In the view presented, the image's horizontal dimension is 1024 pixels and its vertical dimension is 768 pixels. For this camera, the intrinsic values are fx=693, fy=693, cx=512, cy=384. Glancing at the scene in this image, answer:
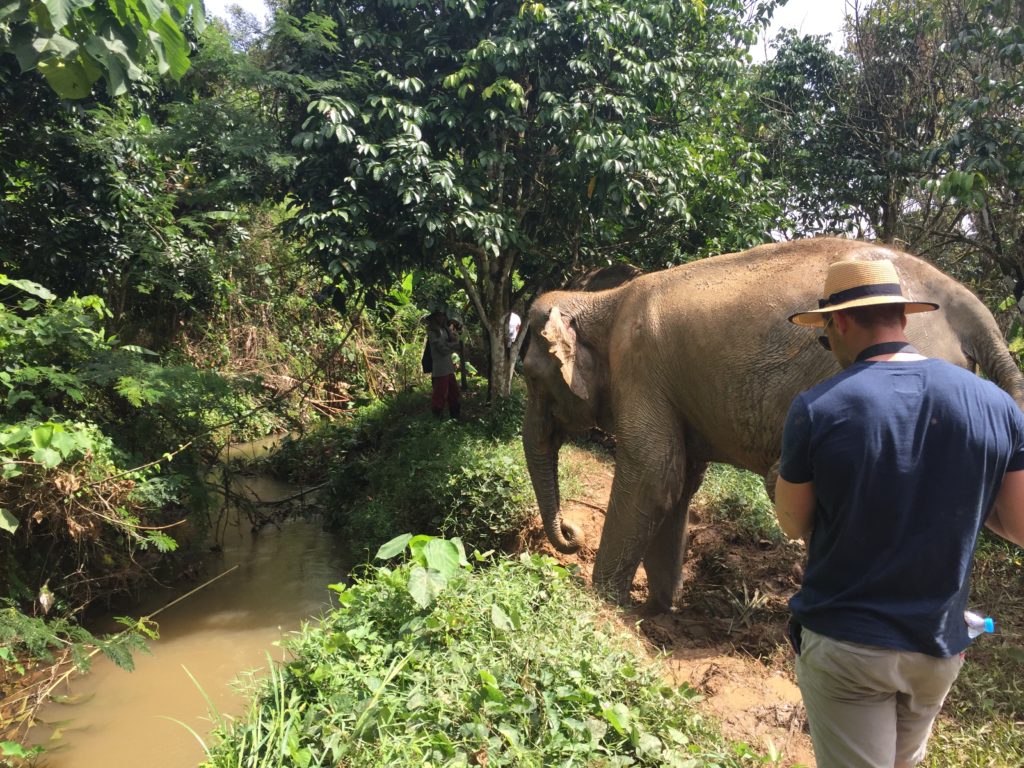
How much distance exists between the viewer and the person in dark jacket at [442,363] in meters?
9.13

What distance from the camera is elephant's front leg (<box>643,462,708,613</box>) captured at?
4.91 m

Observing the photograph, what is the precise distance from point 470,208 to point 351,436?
4.40 meters

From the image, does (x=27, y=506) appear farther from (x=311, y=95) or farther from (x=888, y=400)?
(x=888, y=400)

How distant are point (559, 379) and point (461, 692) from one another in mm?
2480

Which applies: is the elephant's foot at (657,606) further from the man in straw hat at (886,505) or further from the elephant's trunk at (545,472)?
the man in straw hat at (886,505)

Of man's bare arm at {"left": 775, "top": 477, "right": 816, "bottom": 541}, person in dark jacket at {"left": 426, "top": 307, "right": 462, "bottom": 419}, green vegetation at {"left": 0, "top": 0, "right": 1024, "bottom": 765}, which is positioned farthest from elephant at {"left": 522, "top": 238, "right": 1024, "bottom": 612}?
person in dark jacket at {"left": 426, "top": 307, "right": 462, "bottom": 419}

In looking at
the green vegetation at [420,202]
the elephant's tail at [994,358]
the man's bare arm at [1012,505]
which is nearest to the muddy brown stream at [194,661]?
the green vegetation at [420,202]

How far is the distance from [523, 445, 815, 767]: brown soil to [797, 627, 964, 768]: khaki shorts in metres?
0.95

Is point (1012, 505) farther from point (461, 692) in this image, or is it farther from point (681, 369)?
point (681, 369)

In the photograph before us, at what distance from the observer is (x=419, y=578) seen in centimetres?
328

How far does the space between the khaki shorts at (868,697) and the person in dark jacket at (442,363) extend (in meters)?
7.35

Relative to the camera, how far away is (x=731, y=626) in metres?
4.57

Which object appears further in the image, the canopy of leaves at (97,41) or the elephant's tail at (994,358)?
the elephant's tail at (994,358)

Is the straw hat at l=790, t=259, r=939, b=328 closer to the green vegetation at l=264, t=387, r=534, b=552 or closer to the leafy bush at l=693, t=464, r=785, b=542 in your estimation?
the leafy bush at l=693, t=464, r=785, b=542
